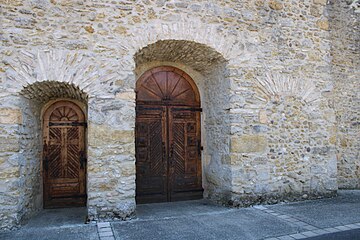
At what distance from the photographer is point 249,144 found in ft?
16.5

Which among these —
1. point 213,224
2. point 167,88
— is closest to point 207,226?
point 213,224

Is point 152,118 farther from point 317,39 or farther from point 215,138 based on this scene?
point 317,39

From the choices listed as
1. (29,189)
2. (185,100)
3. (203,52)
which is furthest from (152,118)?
(29,189)

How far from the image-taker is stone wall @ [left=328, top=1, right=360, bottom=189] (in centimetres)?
682

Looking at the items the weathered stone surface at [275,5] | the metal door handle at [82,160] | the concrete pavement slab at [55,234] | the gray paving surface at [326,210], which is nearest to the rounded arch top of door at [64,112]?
the metal door handle at [82,160]

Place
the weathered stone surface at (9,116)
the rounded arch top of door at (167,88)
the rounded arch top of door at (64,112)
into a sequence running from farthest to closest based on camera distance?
the rounded arch top of door at (167,88) < the rounded arch top of door at (64,112) < the weathered stone surface at (9,116)

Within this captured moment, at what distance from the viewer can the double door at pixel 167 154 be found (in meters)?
5.39

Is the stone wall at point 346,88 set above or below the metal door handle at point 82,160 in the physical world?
above

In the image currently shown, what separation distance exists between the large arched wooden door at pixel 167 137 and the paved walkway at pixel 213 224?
49 cm

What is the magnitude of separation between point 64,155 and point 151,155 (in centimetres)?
146

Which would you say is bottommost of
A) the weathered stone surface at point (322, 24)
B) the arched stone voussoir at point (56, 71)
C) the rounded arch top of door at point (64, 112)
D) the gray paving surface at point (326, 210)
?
the gray paving surface at point (326, 210)

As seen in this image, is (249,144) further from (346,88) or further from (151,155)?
(346,88)

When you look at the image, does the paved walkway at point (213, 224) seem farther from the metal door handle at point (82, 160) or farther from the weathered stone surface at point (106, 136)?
the weathered stone surface at point (106, 136)

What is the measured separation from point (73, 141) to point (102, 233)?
6.32ft
